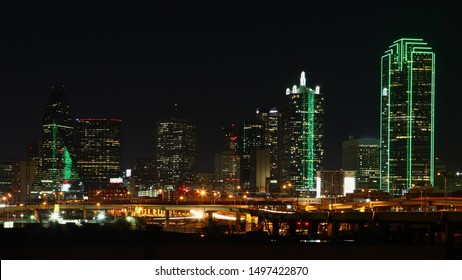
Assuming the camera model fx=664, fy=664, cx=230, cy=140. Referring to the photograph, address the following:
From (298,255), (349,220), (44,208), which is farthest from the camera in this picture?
(44,208)

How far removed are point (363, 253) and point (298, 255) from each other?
189cm

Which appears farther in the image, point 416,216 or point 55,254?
point 416,216

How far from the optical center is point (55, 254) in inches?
737

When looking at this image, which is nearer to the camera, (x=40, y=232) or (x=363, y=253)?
(x=363, y=253)

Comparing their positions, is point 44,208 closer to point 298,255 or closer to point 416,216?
point 416,216

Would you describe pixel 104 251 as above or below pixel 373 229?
above

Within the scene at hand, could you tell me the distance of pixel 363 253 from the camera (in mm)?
18156
